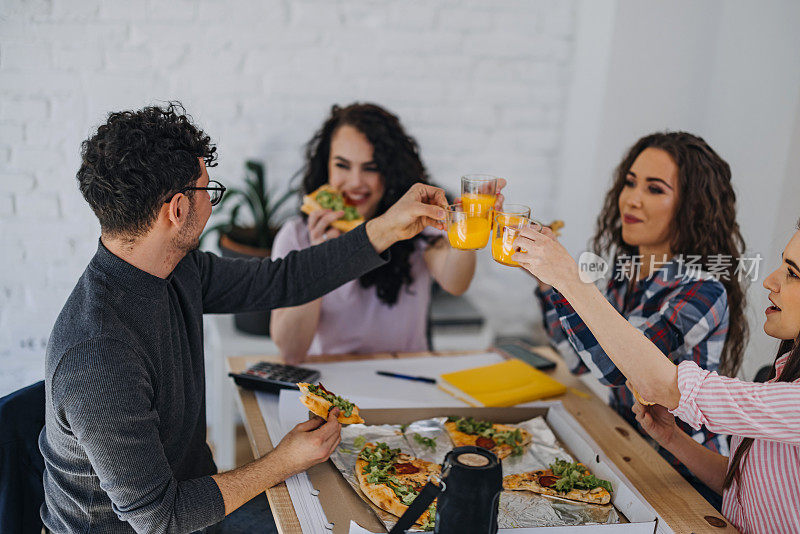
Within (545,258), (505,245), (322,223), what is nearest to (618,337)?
(545,258)

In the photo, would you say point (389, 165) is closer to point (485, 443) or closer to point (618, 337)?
point (485, 443)

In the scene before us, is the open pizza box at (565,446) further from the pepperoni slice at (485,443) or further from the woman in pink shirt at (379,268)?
the woman in pink shirt at (379,268)

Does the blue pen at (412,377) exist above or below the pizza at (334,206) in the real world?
below

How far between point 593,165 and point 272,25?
1.57 metres

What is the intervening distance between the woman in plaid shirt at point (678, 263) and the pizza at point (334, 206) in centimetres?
66

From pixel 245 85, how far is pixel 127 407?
2145mm

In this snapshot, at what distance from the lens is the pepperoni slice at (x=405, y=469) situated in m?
1.54

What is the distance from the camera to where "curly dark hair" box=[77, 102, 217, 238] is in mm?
1433

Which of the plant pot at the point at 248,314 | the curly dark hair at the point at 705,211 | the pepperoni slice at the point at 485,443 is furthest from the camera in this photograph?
the plant pot at the point at 248,314

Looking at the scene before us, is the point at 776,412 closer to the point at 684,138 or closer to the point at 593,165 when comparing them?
the point at 684,138

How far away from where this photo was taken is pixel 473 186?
179cm

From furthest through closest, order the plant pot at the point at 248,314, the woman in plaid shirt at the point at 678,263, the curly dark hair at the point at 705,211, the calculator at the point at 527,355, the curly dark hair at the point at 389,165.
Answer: the plant pot at the point at 248,314, the curly dark hair at the point at 389,165, the calculator at the point at 527,355, the curly dark hair at the point at 705,211, the woman in plaid shirt at the point at 678,263

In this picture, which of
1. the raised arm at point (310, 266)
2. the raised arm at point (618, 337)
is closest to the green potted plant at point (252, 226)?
the raised arm at point (310, 266)

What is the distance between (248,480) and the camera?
1460mm
